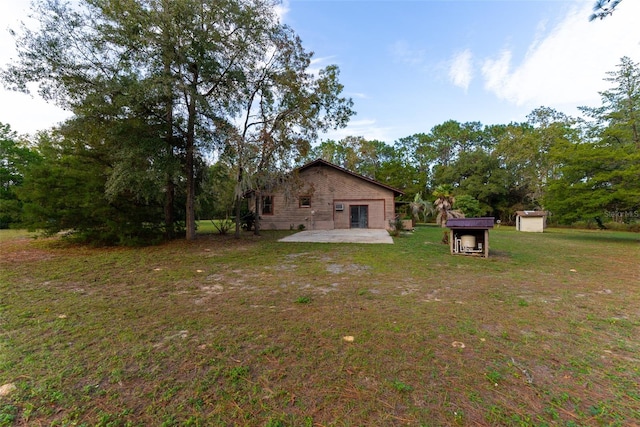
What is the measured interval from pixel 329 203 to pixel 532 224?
1515cm

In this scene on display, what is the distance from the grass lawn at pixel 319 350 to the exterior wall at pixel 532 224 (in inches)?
657

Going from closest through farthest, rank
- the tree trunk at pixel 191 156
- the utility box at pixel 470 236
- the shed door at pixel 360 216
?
the utility box at pixel 470 236, the tree trunk at pixel 191 156, the shed door at pixel 360 216

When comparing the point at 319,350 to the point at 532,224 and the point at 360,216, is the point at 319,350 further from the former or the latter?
the point at 532,224

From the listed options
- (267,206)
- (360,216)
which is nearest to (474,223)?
(360,216)

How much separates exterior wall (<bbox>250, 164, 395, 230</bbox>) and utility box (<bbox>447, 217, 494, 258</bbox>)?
9.55m

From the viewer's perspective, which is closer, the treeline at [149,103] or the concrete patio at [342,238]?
the treeline at [149,103]

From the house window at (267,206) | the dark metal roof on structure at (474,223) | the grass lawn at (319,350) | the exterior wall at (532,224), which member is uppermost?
the house window at (267,206)

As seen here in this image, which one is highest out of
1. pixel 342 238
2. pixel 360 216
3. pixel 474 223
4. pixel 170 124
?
pixel 170 124

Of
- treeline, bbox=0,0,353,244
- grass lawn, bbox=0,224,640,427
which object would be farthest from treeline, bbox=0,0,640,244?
grass lawn, bbox=0,224,640,427

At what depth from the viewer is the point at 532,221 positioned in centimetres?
1908

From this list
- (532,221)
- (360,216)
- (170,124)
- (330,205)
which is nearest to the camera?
(170,124)

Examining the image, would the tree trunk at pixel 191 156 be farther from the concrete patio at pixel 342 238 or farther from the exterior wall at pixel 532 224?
the exterior wall at pixel 532 224

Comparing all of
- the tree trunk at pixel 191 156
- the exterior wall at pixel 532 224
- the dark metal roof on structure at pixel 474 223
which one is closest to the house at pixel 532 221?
the exterior wall at pixel 532 224

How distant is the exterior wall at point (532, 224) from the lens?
1873 cm
